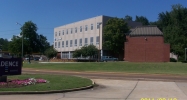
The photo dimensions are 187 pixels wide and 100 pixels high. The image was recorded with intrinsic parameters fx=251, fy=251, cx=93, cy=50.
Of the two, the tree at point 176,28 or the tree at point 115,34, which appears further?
the tree at point 115,34

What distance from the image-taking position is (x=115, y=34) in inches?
2921

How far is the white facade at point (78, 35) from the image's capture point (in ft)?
265

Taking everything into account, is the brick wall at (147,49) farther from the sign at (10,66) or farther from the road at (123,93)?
the sign at (10,66)

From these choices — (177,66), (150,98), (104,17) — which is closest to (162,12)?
(104,17)

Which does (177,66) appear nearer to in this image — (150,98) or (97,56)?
(150,98)

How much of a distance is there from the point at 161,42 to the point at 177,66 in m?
11.9

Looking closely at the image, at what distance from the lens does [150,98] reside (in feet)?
36.9

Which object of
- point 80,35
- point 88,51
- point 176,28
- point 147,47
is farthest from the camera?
point 80,35

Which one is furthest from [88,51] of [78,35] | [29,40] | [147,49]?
[147,49]

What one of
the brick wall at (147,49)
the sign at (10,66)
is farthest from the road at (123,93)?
the brick wall at (147,49)

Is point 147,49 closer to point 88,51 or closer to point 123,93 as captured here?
point 88,51

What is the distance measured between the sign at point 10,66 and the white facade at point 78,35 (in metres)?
60.7

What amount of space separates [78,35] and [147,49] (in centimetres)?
4412

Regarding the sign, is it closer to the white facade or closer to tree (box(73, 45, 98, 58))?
tree (box(73, 45, 98, 58))
